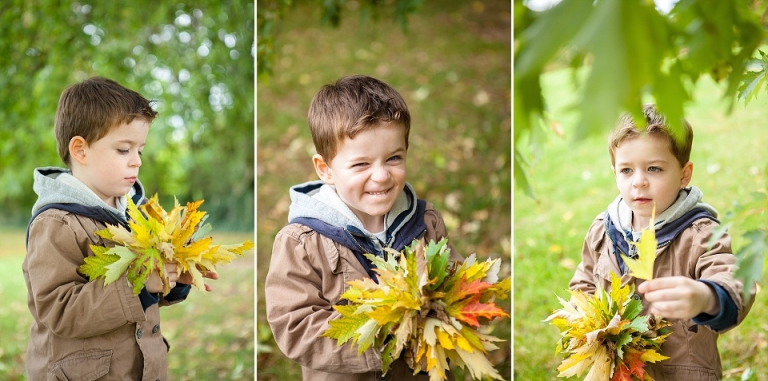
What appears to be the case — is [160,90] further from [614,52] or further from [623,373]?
[614,52]

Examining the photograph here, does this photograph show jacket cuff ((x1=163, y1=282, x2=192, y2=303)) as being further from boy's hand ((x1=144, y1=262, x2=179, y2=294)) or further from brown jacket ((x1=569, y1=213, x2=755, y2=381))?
brown jacket ((x1=569, y1=213, x2=755, y2=381))

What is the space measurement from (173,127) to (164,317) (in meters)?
1.40

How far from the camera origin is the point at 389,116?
2229 millimetres

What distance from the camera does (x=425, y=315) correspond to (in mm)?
1901

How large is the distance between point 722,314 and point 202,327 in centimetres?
394

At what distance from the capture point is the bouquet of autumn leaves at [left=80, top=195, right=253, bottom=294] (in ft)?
6.63

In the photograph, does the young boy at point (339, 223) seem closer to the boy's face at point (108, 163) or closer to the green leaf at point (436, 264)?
the green leaf at point (436, 264)

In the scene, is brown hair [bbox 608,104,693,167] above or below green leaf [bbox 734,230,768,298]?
above

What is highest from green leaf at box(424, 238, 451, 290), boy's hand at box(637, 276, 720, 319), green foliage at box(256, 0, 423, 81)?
green foliage at box(256, 0, 423, 81)

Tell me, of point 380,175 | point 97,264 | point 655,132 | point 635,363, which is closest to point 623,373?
point 635,363

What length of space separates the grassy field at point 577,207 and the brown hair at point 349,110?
1.41 m

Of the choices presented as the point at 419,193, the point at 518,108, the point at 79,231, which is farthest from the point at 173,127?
the point at 518,108

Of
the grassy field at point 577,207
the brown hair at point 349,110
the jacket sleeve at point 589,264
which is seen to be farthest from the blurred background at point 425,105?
the brown hair at point 349,110

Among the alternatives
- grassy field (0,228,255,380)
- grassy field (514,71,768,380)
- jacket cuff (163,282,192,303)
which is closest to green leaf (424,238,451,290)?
jacket cuff (163,282,192,303)
